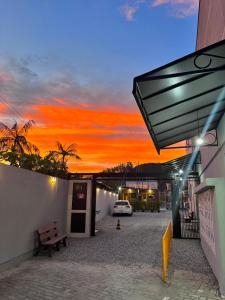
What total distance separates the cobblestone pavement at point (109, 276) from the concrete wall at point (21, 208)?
554 millimetres

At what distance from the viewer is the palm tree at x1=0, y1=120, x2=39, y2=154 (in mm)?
13508

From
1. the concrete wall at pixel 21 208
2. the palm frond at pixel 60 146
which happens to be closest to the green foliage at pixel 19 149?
the concrete wall at pixel 21 208

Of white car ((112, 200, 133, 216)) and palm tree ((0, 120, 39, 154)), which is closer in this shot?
palm tree ((0, 120, 39, 154))

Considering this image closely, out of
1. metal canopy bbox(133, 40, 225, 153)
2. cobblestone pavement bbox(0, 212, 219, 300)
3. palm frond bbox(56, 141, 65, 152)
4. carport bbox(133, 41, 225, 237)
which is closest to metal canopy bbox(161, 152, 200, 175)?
cobblestone pavement bbox(0, 212, 219, 300)

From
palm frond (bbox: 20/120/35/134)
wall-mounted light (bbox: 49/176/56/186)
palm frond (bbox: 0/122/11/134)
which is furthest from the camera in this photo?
palm frond (bbox: 20/120/35/134)

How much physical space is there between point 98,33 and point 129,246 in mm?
8917

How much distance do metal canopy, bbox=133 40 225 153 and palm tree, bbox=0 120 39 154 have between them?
32.2ft

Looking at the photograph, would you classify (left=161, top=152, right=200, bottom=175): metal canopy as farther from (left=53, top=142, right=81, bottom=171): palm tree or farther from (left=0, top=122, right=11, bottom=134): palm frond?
(left=53, top=142, right=81, bottom=171): palm tree

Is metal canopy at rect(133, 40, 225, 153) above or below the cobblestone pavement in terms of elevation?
above

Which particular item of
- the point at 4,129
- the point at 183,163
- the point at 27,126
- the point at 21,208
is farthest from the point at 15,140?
the point at 183,163

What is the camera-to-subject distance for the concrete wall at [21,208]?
6.31 meters

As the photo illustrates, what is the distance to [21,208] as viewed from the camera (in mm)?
7199

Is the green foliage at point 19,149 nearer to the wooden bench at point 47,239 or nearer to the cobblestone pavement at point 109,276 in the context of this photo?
the wooden bench at point 47,239

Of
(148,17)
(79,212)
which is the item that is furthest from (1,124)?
(148,17)
